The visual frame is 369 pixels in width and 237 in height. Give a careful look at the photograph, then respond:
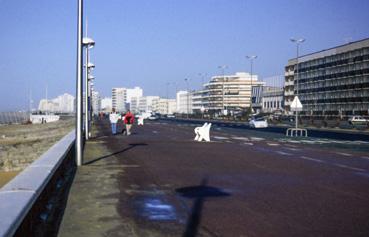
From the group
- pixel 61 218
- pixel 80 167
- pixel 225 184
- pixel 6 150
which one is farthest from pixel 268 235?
pixel 6 150

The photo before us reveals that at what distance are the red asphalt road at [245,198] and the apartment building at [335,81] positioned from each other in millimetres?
93792

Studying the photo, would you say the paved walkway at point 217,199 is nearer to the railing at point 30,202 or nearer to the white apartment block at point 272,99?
the railing at point 30,202

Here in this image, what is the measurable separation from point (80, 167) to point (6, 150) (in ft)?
89.3

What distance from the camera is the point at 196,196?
9.98m

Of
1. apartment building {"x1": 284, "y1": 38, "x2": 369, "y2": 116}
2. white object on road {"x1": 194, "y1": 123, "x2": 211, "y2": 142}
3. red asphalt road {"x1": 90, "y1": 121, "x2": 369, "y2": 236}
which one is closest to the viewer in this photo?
red asphalt road {"x1": 90, "y1": 121, "x2": 369, "y2": 236}

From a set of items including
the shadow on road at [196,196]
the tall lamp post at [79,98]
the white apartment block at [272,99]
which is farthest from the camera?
the white apartment block at [272,99]

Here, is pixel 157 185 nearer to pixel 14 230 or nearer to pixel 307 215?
pixel 307 215

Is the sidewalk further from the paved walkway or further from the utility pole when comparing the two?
the utility pole

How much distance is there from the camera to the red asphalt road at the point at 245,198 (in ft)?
24.0

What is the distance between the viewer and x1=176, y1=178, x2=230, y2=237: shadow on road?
7203 mm

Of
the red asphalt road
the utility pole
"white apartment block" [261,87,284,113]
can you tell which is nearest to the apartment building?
"white apartment block" [261,87,284,113]

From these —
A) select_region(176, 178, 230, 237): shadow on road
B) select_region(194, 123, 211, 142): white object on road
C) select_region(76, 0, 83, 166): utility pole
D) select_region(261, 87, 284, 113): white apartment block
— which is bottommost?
select_region(176, 178, 230, 237): shadow on road

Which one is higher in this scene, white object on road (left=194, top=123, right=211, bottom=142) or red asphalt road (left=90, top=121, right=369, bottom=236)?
white object on road (left=194, top=123, right=211, bottom=142)

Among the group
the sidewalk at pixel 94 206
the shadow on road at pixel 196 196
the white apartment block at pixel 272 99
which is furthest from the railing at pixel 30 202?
the white apartment block at pixel 272 99
